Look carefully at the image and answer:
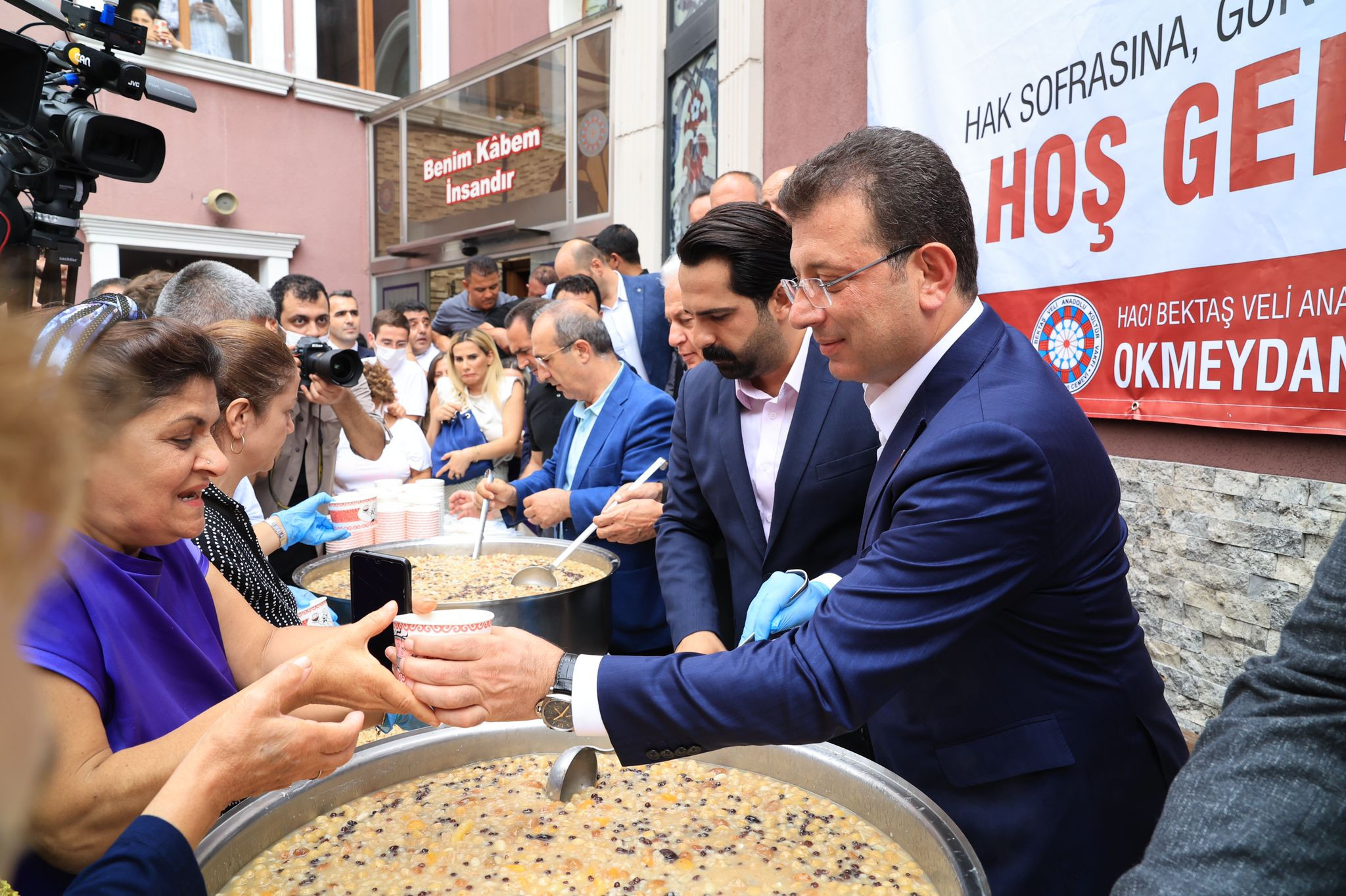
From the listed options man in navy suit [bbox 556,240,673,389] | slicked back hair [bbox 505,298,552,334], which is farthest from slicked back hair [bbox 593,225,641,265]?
slicked back hair [bbox 505,298,552,334]

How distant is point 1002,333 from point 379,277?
13315 millimetres

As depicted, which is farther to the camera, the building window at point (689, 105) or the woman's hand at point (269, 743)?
the building window at point (689, 105)

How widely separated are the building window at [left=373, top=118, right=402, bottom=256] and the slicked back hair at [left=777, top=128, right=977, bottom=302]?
1248cm

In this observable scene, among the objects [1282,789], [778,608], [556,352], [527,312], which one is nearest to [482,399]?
[527,312]

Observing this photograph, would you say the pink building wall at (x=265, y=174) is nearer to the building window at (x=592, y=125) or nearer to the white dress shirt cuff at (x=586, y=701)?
the building window at (x=592, y=125)

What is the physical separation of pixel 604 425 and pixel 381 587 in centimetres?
200

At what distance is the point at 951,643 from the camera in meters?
1.36

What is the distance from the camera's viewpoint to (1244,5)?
8.69 ft

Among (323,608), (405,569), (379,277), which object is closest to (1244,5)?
(405,569)

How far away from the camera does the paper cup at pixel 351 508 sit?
3.06 metres

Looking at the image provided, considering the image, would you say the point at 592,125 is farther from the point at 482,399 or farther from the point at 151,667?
the point at 151,667

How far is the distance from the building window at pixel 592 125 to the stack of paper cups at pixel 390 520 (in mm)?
6344

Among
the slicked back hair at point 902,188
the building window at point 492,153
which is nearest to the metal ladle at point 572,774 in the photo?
the slicked back hair at point 902,188

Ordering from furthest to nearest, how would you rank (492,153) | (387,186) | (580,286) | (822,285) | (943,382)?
(387,186) < (492,153) < (580,286) < (822,285) < (943,382)
